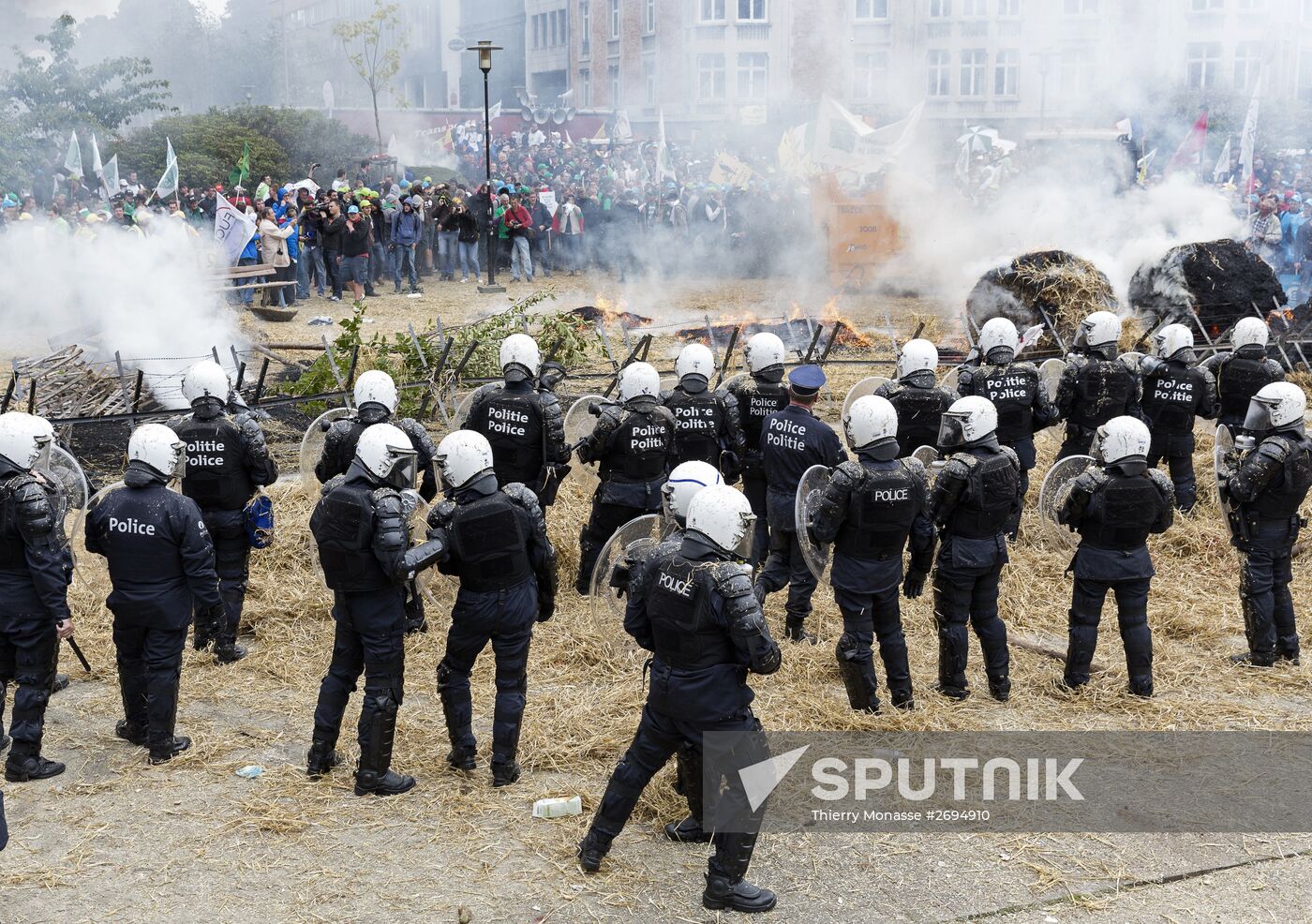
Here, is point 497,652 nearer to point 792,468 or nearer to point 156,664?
point 156,664

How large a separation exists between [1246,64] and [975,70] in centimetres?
852

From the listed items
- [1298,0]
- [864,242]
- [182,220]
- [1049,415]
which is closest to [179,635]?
[1049,415]

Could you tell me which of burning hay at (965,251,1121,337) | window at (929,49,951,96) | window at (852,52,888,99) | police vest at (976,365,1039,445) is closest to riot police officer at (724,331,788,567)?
police vest at (976,365,1039,445)

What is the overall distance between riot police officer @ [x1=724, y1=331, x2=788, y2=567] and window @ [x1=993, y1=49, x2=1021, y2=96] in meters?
34.6

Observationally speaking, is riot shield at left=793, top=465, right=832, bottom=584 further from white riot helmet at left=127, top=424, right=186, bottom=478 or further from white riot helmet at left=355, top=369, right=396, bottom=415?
white riot helmet at left=127, top=424, right=186, bottom=478

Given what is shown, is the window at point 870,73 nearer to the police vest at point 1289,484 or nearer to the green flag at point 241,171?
the green flag at point 241,171

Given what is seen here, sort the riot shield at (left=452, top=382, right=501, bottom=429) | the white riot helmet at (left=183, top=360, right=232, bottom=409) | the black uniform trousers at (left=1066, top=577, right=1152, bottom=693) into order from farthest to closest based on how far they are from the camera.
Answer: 1. the riot shield at (left=452, top=382, right=501, bottom=429)
2. the white riot helmet at (left=183, top=360, right=232, bottom=409)
3. the black uniform trousers at (left=1066, top=577, right=1152, bottom=693)

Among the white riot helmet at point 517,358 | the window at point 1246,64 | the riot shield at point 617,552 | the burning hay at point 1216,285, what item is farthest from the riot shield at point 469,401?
the window at point 1246,64

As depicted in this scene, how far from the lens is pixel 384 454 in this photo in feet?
22.4

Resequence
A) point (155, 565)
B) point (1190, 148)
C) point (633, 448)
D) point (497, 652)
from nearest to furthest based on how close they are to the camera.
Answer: point (497, 652) < point (155, 565) < point (633, 448) < point (1190, 148)

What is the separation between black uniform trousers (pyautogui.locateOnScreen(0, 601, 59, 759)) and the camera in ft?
23.4

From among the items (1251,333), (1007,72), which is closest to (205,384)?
(1251,333)

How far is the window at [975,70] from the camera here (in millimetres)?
43594

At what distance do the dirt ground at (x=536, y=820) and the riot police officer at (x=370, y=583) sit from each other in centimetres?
28
